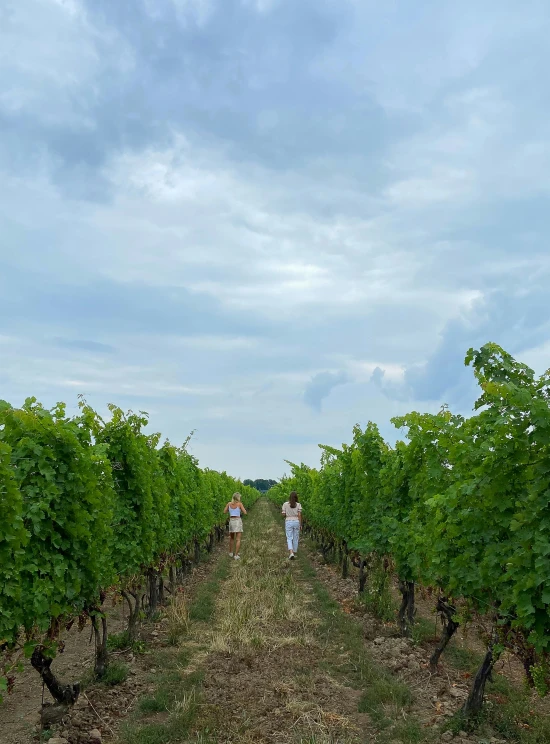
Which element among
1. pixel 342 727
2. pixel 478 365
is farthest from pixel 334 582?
pixel 478 365

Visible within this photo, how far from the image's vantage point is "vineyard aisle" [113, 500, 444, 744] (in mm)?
5664

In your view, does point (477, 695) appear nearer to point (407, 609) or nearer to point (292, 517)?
point (407, 609)

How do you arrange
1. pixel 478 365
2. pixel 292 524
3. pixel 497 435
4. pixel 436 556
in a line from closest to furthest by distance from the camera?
1. pixel 497 435
2. pixel 478 365
3. pixel 436 556
4. pixel 292 524

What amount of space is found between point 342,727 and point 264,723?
0.79 metres

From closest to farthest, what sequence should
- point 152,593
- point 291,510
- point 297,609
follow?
point 297,609, point 152,593, point 291,510

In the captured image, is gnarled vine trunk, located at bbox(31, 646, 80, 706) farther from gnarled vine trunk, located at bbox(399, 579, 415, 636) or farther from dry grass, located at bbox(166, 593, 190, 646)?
gnarled vine trunk, located at bbox(399, 579, 415, 636)

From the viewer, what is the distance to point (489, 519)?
5.54m

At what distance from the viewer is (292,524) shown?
16094 millimetres

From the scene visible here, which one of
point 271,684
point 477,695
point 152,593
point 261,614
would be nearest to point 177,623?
point 152,593

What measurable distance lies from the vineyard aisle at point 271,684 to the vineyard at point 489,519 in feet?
3.27

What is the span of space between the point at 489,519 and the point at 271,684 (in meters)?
3.32

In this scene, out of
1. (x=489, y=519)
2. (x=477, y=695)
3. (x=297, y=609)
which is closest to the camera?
(x=489, y=519)

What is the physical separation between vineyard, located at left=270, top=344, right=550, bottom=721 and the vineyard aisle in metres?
1.00

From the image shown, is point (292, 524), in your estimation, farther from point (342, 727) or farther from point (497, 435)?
point (497, 435)
